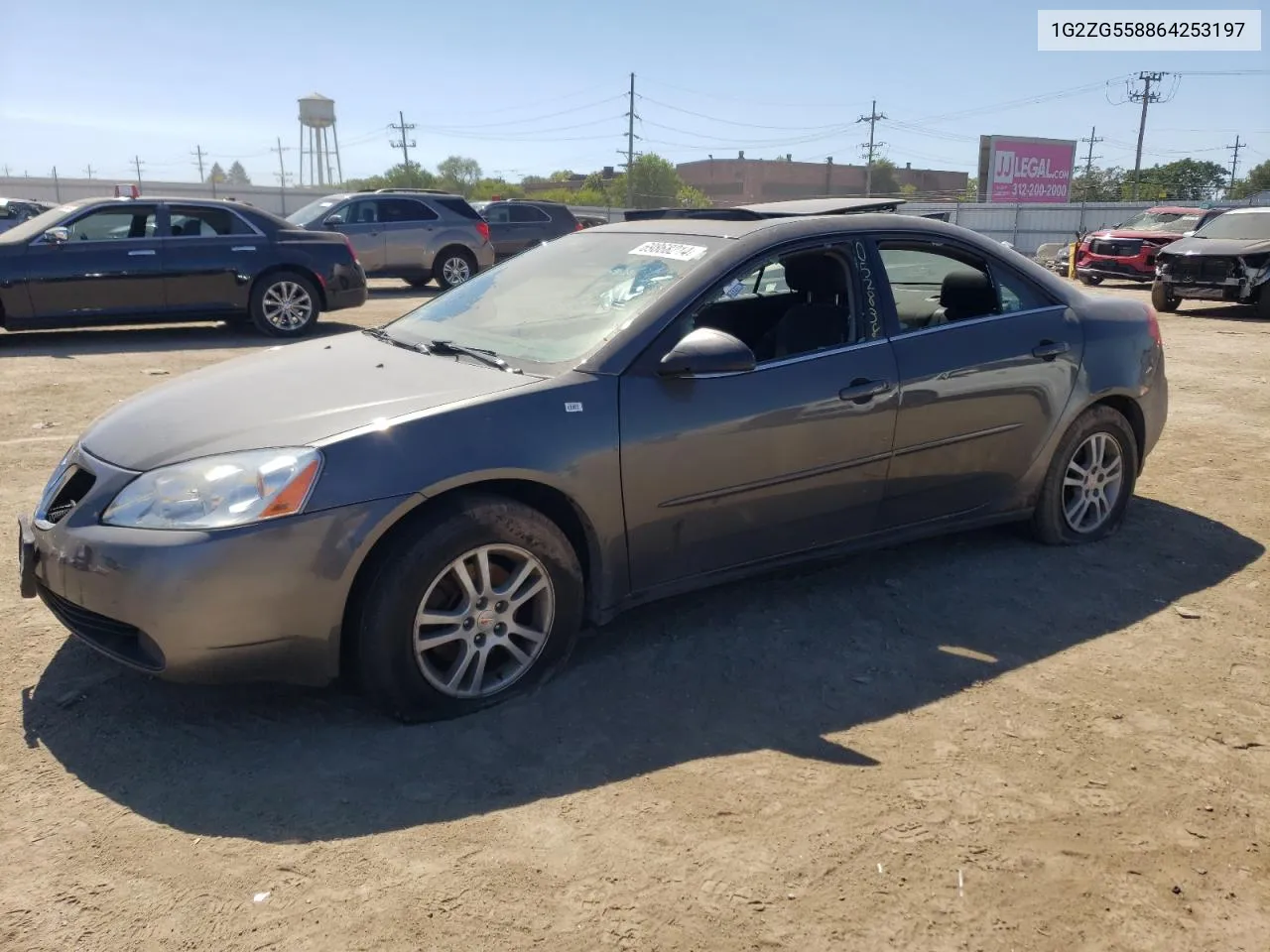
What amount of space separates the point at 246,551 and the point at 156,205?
371 inches

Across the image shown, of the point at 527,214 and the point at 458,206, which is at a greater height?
the point at 458,206

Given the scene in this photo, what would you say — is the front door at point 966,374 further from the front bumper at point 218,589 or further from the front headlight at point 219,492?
the front headlight at point 219,492

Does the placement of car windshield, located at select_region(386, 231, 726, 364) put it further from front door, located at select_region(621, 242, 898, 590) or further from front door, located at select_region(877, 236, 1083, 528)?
front door, located at select_region(877, 236, 1083, 528)

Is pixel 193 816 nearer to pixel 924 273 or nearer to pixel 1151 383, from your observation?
pixel 924 273

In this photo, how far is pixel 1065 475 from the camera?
15.7 ft

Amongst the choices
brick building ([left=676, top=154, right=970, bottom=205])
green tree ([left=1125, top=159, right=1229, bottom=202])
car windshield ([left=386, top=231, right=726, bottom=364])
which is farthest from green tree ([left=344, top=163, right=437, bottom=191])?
car windshield ([left=386, top=231, right=726, bottom=364])

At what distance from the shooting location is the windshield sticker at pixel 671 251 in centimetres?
389

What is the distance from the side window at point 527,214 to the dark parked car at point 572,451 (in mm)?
17341

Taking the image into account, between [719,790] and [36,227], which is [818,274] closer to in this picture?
[719,790]

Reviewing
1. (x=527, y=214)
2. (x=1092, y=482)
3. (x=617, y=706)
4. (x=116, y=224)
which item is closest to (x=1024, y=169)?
(x=527, y=214)

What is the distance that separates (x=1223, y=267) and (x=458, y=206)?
11.8 m

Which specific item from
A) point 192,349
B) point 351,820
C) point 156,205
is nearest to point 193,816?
point 351,820

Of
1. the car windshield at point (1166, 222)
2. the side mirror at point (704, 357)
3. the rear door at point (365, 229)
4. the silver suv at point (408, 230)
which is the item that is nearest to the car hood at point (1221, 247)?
the car windshield at point (1166, 222)

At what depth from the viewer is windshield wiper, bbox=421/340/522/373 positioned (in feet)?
11.9
